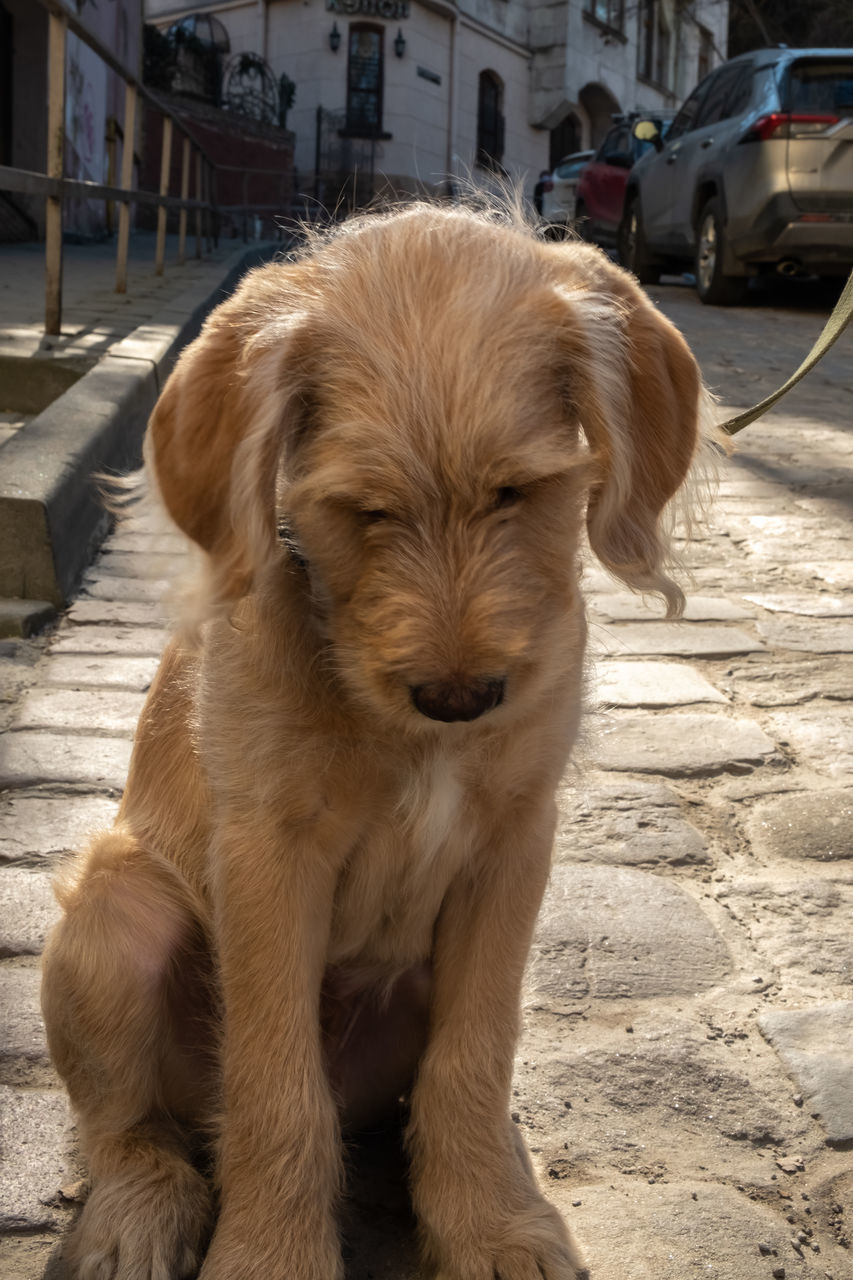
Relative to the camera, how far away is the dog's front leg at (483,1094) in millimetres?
1975

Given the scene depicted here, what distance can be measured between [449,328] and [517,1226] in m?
1.40

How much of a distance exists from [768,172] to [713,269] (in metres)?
1.54

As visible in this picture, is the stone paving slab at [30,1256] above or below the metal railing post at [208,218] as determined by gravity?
below

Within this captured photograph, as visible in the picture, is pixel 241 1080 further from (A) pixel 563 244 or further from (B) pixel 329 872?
(A) pixel 563 244

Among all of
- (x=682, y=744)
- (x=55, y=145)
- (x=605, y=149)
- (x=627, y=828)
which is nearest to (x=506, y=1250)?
(x=627, y=828)

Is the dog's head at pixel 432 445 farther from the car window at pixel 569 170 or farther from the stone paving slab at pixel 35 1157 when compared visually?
the car window at pixel 569 170

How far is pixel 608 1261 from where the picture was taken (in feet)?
6.42

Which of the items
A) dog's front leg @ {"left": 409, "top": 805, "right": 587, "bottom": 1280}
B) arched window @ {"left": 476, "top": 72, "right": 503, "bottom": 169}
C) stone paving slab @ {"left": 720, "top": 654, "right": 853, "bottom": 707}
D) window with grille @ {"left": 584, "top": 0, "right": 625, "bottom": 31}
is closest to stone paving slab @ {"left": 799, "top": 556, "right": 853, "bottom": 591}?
stone paving slab @ {"left": 720, "top": 654, "right": 853, "bottom": 707}

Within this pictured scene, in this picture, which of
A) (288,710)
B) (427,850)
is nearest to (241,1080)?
(427,850)

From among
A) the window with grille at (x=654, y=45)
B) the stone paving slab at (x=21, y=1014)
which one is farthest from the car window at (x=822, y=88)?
the window with grille at (x=654, y=45)

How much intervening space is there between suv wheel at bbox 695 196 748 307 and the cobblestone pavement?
338 inches

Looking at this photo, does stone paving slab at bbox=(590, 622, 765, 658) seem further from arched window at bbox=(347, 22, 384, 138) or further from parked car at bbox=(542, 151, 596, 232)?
arched window at bbox=(347, 22, 384, 138)

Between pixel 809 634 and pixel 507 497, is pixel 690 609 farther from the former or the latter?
pixel 507 497

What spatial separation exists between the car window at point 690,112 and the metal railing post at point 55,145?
925cm
